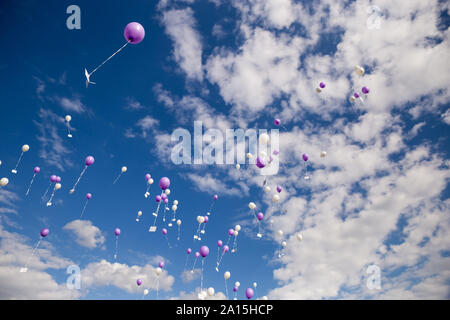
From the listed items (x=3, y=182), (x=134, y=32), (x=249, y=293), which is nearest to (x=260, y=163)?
(x=249, y=293)

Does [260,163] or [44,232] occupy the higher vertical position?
[260,163]

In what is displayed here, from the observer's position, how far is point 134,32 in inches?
255

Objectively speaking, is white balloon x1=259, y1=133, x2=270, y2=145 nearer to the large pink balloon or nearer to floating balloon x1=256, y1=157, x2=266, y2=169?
floating balloon x1=256, y1=157, x2=266, y2=169

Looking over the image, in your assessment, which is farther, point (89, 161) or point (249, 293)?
point (89, 161)

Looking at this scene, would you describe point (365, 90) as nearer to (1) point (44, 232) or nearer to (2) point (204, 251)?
(2) point (204, 251)

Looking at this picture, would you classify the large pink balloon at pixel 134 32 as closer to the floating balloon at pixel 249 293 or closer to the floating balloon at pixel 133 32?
the floating balloon at pixel 133 32

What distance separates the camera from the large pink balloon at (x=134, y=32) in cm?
646

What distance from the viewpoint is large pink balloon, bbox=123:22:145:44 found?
6457 millimetres

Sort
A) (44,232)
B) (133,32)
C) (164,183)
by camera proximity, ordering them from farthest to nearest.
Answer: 1. (44,232)
2. (164,183)
3. (133,32)

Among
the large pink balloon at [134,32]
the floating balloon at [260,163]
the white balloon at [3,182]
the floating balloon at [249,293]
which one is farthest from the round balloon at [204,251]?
the white balloon at [3,182]
